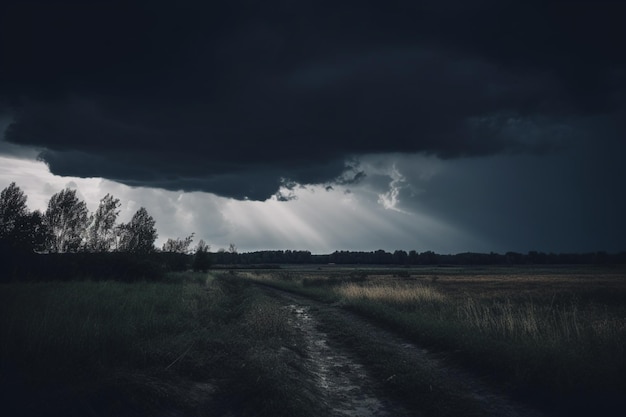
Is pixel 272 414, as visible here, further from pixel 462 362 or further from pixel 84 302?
pixel 84 302

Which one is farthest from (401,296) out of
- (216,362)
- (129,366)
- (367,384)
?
(129,366)

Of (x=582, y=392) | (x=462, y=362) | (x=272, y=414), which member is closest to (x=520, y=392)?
(x=582, y=392)

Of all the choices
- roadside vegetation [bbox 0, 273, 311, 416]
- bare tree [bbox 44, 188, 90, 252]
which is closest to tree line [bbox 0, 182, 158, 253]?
→ bare tree [bbox 44, 188, 90, 252]

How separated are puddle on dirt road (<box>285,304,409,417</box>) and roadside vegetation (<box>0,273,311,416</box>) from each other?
0.76 m

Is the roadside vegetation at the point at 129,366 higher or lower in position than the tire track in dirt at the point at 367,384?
higher

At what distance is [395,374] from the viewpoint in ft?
32.9

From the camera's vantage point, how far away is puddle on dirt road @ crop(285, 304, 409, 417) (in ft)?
26.3

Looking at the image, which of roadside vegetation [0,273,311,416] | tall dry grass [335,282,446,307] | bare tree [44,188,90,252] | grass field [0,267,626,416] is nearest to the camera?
roadside vegetation [0,273,311,416]

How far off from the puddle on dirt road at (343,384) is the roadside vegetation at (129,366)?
2.48 feet

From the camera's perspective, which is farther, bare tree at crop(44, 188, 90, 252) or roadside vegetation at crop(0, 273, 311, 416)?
bare tree at crop(44, 188, 90, 252)

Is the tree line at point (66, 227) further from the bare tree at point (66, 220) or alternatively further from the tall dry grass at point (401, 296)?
the tall dry grass at point (401, 296)

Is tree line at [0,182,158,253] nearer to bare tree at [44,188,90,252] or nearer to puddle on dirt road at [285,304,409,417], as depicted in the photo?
bare tree at [44,188,90,252]

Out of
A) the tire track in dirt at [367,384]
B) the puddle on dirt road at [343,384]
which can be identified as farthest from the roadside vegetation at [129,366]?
the tire track in dirt at [367,384]

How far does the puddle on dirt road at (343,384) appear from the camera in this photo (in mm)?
8016
